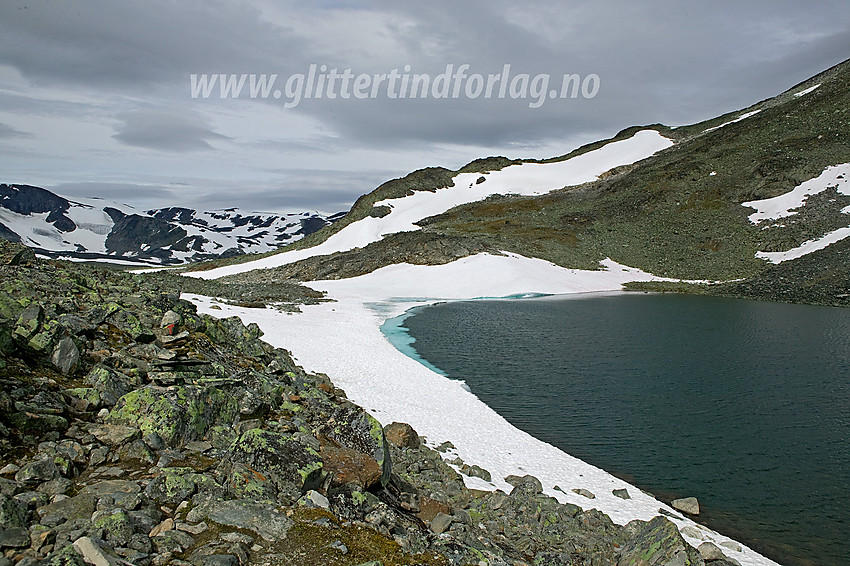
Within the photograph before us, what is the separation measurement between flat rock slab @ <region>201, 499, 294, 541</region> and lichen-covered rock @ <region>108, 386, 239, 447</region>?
252 centimetres

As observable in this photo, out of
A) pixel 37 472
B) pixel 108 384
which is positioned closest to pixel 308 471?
pixel 37 472

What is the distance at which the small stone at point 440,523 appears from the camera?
1011 cm

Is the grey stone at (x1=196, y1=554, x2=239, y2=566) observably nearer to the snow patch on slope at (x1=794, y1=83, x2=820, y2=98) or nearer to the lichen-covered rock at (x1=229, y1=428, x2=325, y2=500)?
the lichen-covered rock at (x1=229, y1=428, x2=325, y2=500)

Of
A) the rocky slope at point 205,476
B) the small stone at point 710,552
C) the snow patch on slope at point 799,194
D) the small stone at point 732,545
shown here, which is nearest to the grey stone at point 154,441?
the rocky slope at point 205,476

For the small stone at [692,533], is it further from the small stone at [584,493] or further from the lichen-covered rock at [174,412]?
the lichen-covered rock at [174,412]

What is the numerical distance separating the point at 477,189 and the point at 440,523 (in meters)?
136

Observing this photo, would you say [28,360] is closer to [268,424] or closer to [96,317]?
[96,317]

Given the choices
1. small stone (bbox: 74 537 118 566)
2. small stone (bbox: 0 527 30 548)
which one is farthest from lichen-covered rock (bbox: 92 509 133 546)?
small stone (bbox: 0 527 30 548)

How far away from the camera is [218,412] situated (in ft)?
35.2

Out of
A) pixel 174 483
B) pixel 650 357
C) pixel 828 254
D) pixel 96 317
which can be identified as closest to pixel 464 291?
pixel 650 357

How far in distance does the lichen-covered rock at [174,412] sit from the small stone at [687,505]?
12.3 meters

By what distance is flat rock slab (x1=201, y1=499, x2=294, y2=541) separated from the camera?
7.21 m

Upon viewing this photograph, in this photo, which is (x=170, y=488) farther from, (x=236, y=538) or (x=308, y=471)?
(x=308, y=471)

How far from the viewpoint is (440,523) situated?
1029 cm
